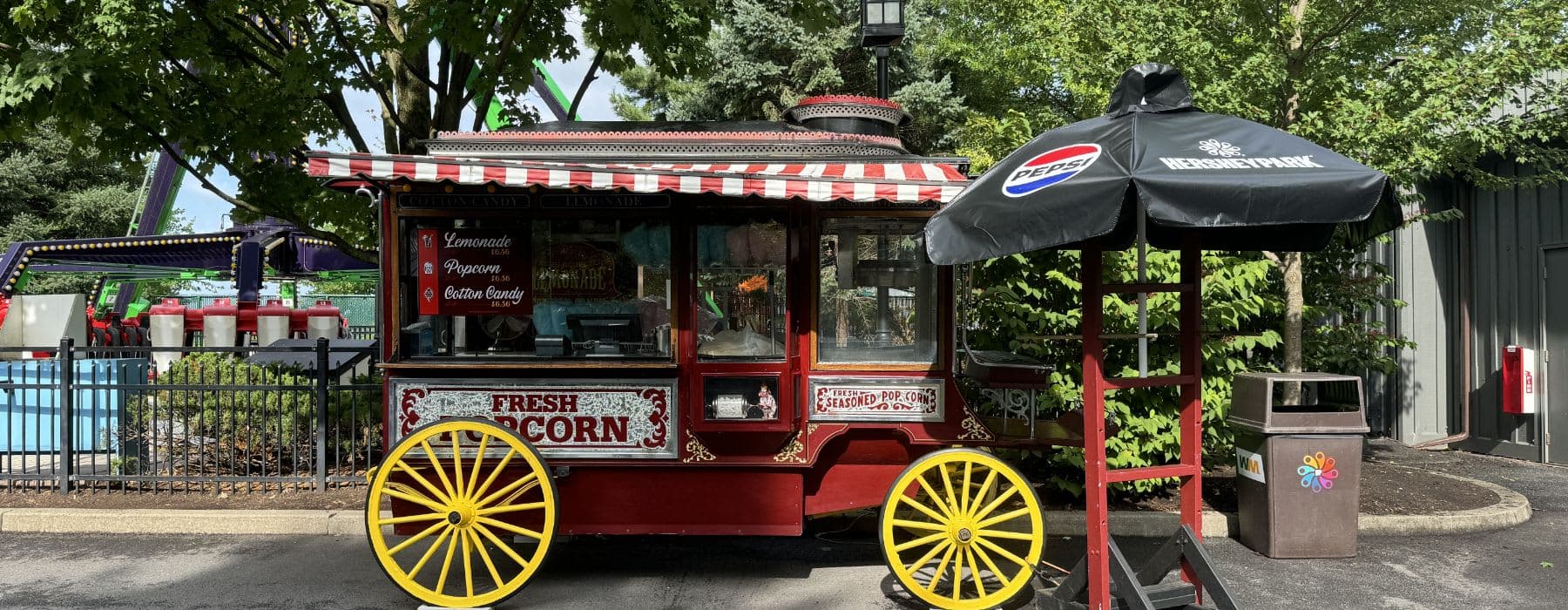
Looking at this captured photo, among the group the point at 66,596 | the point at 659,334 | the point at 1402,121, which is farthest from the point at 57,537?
the point at 1402,121

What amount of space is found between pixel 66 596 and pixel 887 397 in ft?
13.9

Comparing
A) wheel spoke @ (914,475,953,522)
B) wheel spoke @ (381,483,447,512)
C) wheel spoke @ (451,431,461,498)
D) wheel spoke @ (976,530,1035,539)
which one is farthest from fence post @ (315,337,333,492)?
wheel spoke @ (976,530,1035,539)

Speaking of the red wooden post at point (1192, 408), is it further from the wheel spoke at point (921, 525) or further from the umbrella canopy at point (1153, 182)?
the wheel spoke at point (921, 525)

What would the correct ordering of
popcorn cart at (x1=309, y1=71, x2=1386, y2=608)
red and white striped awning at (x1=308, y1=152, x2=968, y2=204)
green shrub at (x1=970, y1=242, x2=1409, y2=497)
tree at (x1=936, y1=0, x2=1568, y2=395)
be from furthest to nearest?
1. green shrub at (x1=970, y1=242, x2=1409, y2=497)
2. tree at (x1=936, y1=0, x2=1568, y2=395)
3. popcorn cart at (x1=309, y1=71, x2=1386, y2=608)
4. red and white striped awning at (x1=308, y1=152, x2=968, y2=204)

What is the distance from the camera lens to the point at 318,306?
50.6ft

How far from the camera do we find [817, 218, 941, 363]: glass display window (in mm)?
4676

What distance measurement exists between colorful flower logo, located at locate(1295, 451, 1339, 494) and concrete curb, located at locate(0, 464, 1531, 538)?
0.76 meters

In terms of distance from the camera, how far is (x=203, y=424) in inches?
271

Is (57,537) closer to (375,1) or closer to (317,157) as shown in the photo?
(317,157)

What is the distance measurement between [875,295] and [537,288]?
1.75 m

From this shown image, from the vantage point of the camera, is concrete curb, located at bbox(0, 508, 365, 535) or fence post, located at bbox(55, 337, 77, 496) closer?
concrete curb, located at bbox(0, 508, 365, 535)

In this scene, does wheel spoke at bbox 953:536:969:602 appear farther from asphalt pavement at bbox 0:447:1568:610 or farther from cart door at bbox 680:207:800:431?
cart door at bbox 680:207:800:431

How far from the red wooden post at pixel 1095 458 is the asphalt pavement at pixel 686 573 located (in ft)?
3.68

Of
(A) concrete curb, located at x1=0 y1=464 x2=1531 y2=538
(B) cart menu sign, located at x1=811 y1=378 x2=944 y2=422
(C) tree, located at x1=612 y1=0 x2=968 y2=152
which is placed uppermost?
(C) tree, located at x1=612 y1=0 x2=968 y2=152
